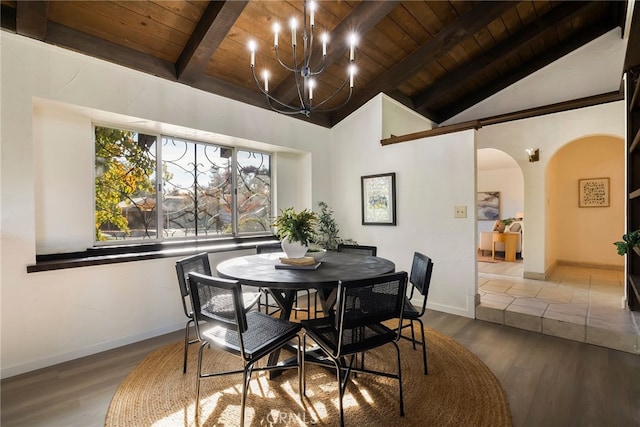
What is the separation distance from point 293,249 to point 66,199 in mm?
2074

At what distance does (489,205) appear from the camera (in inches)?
319

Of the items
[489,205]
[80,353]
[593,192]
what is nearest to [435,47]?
[593,192]

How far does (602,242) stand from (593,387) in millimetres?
4508

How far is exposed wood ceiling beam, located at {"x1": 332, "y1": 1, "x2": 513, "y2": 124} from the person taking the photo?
329cm

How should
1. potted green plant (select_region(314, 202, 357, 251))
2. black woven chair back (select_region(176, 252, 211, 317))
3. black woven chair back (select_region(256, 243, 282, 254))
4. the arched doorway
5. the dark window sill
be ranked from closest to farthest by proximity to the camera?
black woven chair back (select_region(176, 252, 211, 317)), the dark window sill, black woven chair back (select_region(256, 243, 282, 254)), potted green plant (select_region(314, 202, 357, 251)), the arched doorway

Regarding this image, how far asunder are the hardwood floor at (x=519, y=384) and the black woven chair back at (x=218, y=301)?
850mm

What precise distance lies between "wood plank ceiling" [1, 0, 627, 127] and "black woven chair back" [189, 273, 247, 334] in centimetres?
217

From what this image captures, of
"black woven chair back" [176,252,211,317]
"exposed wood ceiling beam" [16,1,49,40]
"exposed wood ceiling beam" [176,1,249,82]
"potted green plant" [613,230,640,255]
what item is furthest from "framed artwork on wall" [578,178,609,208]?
"exposed wood ceiling beam" [16,1,49,40]

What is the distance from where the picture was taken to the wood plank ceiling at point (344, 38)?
244 cm

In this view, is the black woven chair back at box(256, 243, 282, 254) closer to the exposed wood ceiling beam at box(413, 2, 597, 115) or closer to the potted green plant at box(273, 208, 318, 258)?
the potted green plant at box(273, 208, 318, 258)

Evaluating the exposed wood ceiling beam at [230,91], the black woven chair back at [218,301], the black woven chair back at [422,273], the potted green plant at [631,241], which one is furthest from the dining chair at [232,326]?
the potted green plant at [631,241]

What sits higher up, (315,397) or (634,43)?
(634,43)

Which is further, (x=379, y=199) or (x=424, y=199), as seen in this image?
(x=379, y=199)

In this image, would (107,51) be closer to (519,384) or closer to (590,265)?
(519,384)
